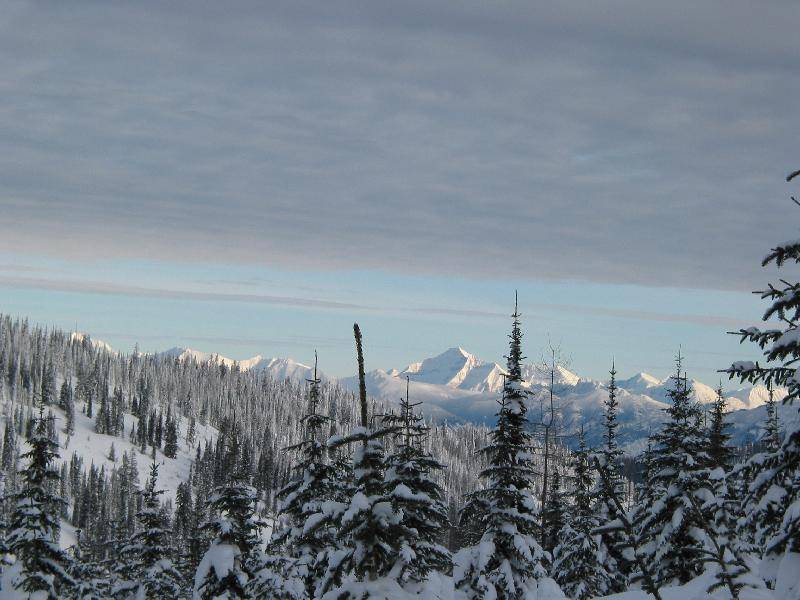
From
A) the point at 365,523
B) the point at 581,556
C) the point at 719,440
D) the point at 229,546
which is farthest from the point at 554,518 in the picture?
the point at 365,523

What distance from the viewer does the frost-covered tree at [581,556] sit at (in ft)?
126

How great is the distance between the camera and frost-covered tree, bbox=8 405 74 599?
32.9 m

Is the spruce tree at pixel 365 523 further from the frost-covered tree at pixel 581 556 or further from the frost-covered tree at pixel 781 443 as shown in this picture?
the frost-covered tree at pixel 581 556

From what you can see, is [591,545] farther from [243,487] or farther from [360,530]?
[360,530]

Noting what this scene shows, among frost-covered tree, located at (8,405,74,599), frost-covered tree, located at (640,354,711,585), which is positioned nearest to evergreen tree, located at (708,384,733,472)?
frost-covered tree, located at (640,354,711,585)

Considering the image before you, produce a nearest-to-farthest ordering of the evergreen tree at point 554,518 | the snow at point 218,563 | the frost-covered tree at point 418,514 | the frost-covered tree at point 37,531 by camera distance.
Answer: the frost-covered tree at point 418,514, the snow at point 218,563, the frost-covered tree at point 37,531, the evergreen tree at point 554,518

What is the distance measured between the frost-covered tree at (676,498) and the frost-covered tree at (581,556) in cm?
776

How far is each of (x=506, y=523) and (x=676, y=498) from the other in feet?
21.3

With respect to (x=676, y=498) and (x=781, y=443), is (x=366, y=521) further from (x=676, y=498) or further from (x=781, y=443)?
(x=676, y=498)

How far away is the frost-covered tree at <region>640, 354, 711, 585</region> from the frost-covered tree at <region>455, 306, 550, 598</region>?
4508 mm

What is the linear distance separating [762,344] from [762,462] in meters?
2.11

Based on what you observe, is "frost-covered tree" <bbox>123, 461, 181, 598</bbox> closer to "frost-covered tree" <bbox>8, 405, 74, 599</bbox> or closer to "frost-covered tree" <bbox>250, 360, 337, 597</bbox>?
"frost-covered tree" <bbox>8, 405, 74, 599</bbox>

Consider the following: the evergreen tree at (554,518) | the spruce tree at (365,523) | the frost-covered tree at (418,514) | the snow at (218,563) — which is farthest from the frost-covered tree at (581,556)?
the spruce tree at (365,523)

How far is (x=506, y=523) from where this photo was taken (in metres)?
29.1
